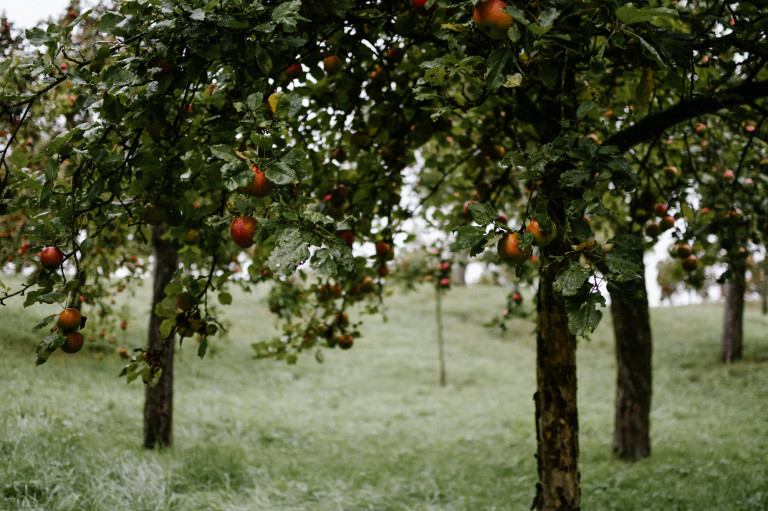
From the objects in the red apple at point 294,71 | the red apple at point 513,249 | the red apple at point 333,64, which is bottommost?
the red apple at point 513,249

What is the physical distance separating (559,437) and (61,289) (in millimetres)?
2344

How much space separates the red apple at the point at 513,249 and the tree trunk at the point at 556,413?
110 cm

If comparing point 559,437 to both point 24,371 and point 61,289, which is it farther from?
point 24,371

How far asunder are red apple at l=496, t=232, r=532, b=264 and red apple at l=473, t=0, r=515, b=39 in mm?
595

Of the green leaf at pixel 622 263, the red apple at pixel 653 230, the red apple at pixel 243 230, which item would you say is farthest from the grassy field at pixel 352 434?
the green leaf at pixel 622 263

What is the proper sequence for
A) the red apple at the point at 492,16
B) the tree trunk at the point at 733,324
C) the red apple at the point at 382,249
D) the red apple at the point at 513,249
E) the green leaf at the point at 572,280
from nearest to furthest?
the green leaf at the point at 572,280 < the red apple at the point at 492,16 < the red apple at the point at 513,249 < the red apple at the point at 382,249 < the tree trunk at the point at 733,324

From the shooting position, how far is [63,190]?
87.4 inches

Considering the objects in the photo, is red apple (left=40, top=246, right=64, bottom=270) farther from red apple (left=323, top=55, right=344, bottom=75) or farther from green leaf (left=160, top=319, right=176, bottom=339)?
red apple (left=323, top=55, right=344, bottom=75)

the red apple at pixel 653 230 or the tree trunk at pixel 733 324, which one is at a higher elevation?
the red apple at pixel 653 230

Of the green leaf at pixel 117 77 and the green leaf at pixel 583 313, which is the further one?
the green leaf at pixel 117 77

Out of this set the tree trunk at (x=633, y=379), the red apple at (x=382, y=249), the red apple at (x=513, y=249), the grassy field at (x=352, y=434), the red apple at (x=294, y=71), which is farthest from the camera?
the tree trunk at (x=633, y=379)

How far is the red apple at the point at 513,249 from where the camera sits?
61.5 inches

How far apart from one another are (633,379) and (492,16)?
18.6ft

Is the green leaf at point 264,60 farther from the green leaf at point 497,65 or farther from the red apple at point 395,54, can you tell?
the red apple at point 395,54
